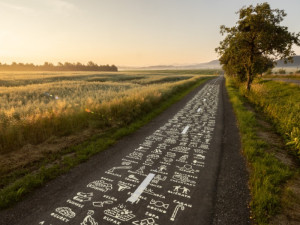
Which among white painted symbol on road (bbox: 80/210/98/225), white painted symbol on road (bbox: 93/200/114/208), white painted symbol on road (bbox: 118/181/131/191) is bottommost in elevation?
white painted symbol on road (bbox: 80/210/98/225)

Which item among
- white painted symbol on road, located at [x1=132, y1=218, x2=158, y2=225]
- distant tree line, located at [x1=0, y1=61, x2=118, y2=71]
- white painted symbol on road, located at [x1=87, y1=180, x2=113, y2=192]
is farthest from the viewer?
distant tree line, located at [x1=0, y1=61, x2=118, y2=71]

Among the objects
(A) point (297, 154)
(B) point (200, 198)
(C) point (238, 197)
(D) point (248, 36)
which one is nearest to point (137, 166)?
(B) point (200, 198)

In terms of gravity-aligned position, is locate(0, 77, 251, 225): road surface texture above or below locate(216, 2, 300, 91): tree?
below

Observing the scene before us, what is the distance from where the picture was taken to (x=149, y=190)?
4586 millimetres

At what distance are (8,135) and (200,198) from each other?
7.74 m

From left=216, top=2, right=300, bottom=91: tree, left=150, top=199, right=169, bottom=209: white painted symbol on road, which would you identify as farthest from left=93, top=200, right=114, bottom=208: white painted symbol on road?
left=216, top=2, right=300, bottom=91: tree

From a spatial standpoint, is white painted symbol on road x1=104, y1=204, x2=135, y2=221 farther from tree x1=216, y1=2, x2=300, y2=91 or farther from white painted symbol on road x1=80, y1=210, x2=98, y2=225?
tree x1=216, y1=2, x2=300, y2=91

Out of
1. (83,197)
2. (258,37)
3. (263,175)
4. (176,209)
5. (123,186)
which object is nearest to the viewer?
(176,209)

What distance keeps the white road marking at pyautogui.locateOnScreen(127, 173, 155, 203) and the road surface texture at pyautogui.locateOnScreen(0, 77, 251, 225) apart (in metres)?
0.03

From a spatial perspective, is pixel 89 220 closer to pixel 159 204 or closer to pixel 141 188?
pixel 141 188

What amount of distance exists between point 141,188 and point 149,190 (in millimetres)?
238

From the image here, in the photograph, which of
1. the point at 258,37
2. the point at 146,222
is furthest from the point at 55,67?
the point at 146,222

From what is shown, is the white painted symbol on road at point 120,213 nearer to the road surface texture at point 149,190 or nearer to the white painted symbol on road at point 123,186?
the road surface texture at point 149,190

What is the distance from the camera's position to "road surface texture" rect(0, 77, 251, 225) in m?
3.69
